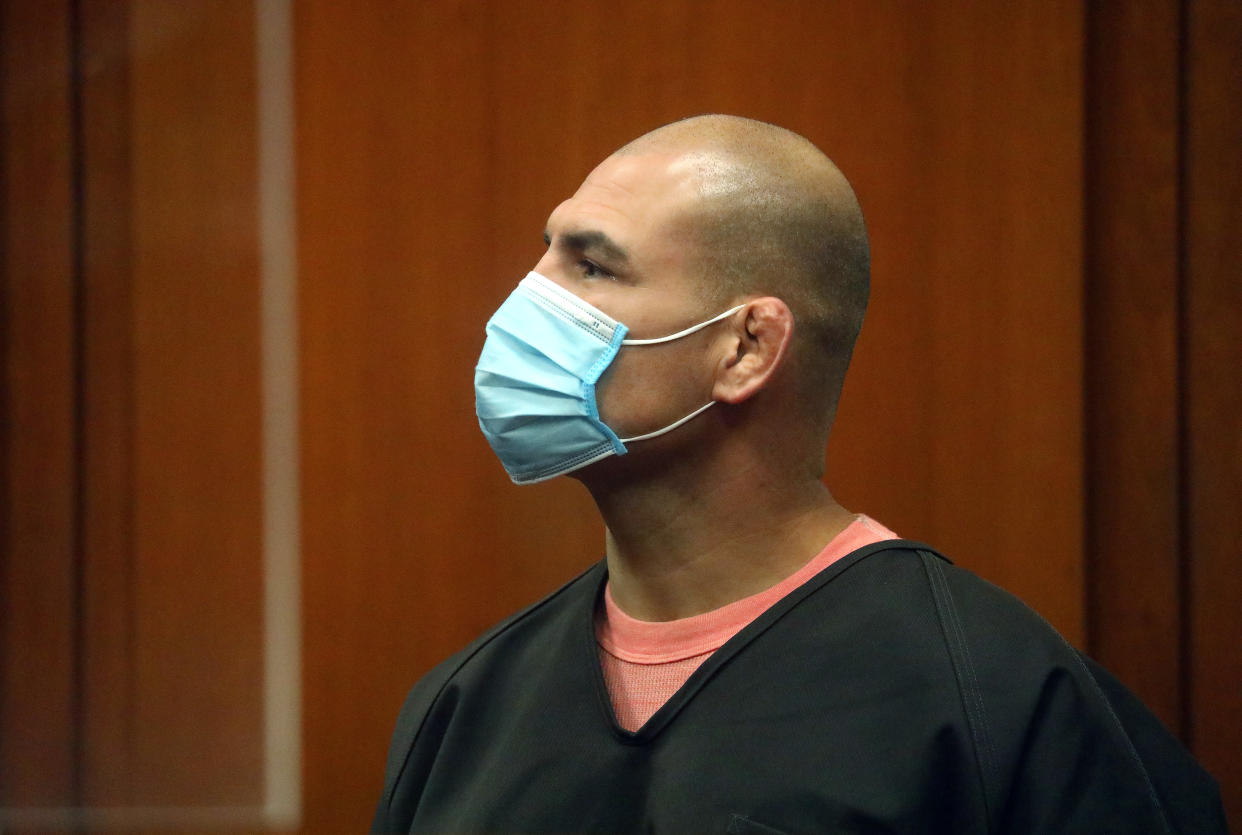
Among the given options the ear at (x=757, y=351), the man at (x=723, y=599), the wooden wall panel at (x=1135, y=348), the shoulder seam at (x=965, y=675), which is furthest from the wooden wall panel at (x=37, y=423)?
the wooden wall panel at (x=1135, y=348)

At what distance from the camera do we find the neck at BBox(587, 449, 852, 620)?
116 cm

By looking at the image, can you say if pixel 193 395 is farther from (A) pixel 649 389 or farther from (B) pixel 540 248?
(A) pixel 649 389

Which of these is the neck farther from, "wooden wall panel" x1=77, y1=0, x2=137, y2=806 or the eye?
"wooden wall panel" x1=77, y1=0, x2=137, y2=806

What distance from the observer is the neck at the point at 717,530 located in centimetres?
116

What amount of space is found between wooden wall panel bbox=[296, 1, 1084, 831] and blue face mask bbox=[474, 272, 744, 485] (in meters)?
0.51

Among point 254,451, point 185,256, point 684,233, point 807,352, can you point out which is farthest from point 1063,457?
point 185,256

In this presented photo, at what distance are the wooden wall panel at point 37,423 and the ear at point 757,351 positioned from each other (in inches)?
46.9

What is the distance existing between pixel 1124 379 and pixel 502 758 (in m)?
1.03

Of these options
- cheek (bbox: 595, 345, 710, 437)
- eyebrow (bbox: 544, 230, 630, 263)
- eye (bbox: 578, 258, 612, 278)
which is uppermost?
eyebrow (bbox: 544, 230, 630, 263)

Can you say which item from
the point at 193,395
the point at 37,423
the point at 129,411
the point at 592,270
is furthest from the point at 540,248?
the point at 37,423

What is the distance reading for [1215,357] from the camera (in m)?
1.45

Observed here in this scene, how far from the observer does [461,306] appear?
169 cm

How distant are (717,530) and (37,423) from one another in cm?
122

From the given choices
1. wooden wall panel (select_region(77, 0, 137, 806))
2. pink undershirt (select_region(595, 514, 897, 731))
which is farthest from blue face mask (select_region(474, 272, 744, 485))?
wooden wall panel (select_region(77, 0, 137, 806))
